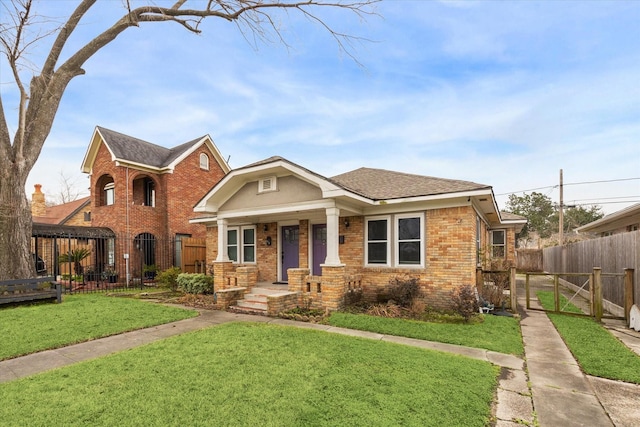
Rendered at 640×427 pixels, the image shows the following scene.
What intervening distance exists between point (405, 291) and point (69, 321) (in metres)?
8.21

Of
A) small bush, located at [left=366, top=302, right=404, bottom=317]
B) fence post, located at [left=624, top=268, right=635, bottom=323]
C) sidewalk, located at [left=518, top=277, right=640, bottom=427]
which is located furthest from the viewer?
small bush, located at [left=366, top=302, right=404, bottom=317]

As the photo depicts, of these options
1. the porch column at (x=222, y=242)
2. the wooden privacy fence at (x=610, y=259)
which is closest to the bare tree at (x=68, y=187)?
the porch column at (x=222, y=242)

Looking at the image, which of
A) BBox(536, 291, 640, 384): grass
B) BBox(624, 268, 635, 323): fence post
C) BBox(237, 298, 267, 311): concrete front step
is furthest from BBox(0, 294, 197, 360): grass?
BBox(624, 268, 635, 323): fence post

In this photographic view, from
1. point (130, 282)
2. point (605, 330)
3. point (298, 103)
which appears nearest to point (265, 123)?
point (298, 103)

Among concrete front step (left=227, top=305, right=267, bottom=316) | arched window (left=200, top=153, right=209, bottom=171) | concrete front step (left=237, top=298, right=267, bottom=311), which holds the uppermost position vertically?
arched window (left=200, top=153, right=209, bottom=171)

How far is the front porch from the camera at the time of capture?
8.12 metres

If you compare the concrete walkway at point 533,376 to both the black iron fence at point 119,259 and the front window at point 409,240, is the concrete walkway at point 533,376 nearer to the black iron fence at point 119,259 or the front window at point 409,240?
the front window at point 409,240

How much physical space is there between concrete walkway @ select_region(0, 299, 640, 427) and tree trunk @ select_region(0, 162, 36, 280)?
6913 mm

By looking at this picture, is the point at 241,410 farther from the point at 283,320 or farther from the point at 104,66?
the point at 104,66

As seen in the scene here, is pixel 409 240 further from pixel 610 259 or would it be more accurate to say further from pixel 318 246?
pixel 610 259

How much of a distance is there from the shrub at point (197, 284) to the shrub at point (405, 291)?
22.6 ft

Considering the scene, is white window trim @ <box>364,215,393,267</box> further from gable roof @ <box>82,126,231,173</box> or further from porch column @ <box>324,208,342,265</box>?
gable roof @ <box>82,126,231,173</box>

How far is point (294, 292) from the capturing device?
339 inches

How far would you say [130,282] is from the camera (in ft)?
49.9
